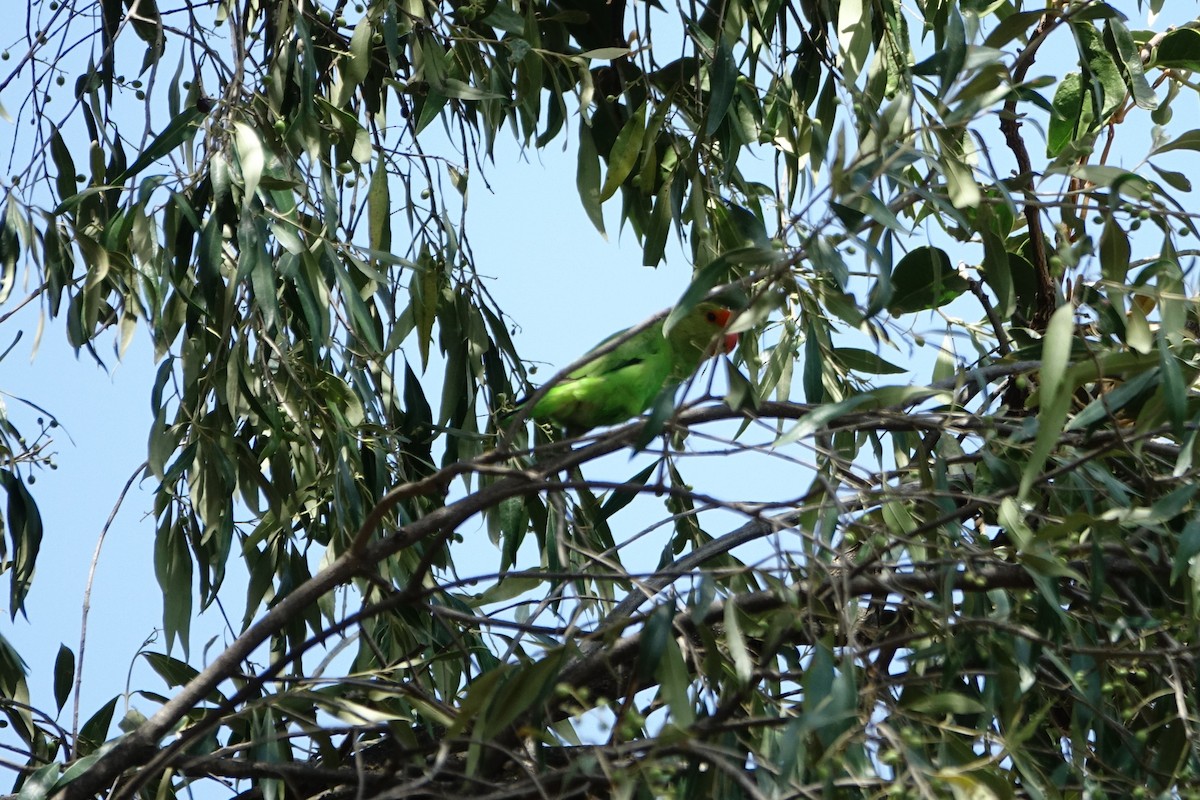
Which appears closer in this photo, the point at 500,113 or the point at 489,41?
the point at 489,41

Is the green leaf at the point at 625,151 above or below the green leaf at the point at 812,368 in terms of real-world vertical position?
above

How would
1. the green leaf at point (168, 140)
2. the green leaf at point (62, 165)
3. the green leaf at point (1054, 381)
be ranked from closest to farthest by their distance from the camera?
the green leaf at point (1054, 381)
the green leaf at point (168, 140)
the green leaf at point (62, 165)

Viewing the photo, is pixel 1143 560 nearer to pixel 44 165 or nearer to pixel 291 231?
pixel 291 231

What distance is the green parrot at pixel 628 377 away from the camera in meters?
2.85

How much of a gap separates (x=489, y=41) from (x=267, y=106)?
18.3 inches

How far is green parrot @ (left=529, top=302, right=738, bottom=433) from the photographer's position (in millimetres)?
2854

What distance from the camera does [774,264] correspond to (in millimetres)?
1539

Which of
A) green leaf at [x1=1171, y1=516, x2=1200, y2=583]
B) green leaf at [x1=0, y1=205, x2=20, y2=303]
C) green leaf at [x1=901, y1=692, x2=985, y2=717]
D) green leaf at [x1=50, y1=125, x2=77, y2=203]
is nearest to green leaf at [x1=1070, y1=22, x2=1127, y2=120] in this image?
green leaf at [x1=1171, y1=516, x2=1200, y2=583]

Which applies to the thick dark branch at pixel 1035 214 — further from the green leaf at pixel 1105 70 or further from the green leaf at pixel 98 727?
the green leaf at pixel 98 727

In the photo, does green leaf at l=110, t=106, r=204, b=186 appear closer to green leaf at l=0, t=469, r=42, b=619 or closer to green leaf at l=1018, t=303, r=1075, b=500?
green leaf at l=0, t=469, r=42, b=619

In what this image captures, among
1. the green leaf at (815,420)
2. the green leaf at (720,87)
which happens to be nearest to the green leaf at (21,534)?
the green leaf at (720,87)

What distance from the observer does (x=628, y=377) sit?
2877 millimetres

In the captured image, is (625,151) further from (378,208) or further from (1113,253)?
(1113,253)

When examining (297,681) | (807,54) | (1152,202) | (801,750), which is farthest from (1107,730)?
(807,54)
